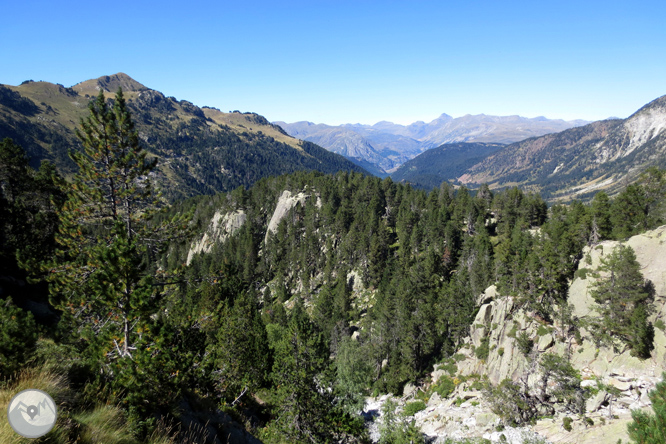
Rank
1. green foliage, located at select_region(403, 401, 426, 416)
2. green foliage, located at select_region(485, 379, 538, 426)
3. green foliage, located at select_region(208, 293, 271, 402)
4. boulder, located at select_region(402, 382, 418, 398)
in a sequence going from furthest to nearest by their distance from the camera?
boulder, located at select_region(402, 382, 418, 398), green foliage, located at select_region(403, 401, 426, 416), green foliage, located at select_region(485, 379, 538, 426), green foliage, located at select_region(208, 293, 271, 402)

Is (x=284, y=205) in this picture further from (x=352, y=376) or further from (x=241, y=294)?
(x=241, y=294)

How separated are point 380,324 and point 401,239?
26538mm

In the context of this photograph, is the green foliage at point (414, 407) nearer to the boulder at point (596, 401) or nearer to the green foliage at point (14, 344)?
the boulder at point (596, 401)

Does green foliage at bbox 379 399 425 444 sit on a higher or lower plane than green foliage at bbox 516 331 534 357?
lower

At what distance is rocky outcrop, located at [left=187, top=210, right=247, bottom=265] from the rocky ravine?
3751 inches

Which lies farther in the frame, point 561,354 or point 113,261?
point 561,354

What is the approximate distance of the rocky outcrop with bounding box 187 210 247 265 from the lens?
12975 centimetres

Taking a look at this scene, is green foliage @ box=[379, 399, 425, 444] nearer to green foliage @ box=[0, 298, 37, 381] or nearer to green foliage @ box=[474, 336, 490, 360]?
green foliage @ box=[474, 336, 490, 360]

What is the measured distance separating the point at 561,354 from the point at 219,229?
12346cm

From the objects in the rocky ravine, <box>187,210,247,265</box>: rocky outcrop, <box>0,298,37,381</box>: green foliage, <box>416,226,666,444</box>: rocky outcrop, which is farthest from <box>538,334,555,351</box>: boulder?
<box>187,210,247,265</box>: rocky outcrop

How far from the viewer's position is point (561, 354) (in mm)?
38906

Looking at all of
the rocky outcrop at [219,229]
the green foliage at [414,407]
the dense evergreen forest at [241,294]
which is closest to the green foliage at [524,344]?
the dense evergreen forest at [241,294]

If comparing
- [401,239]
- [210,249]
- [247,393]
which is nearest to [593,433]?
[247,393]

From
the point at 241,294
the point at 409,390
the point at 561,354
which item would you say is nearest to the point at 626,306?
the point at 561,354
